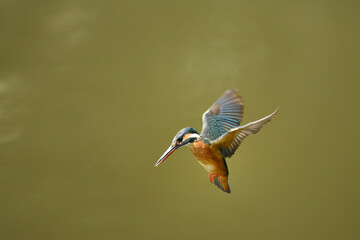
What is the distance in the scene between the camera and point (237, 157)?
1.59 meters

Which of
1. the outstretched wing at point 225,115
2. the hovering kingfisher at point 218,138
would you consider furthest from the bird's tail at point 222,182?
the outstretched wing at point 225,115

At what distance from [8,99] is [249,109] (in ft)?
3.04

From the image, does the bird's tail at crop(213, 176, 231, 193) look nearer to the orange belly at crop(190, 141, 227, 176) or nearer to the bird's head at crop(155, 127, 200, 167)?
the orange belly at crop(190, 141, 227, 176)

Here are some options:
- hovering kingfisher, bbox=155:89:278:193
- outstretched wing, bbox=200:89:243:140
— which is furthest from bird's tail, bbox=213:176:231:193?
outstretched wing, bbox=200:89:243:140

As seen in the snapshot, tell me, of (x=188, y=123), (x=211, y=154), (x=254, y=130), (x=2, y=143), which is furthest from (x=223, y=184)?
(x=2, y=143)

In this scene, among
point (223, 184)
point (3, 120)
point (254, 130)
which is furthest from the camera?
point (3, 120)

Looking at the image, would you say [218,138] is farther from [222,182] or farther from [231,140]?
[222,182]

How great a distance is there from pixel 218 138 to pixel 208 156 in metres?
0.07

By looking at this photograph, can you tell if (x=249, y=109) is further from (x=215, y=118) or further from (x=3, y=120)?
(x=3, y=120)

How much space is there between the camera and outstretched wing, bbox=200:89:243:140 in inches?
43.5

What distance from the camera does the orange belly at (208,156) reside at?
102cm

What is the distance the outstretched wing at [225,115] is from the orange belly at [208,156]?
7cm

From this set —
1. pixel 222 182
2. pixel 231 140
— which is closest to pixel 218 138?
pixel 231 140

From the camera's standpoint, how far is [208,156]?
3.37 ft
